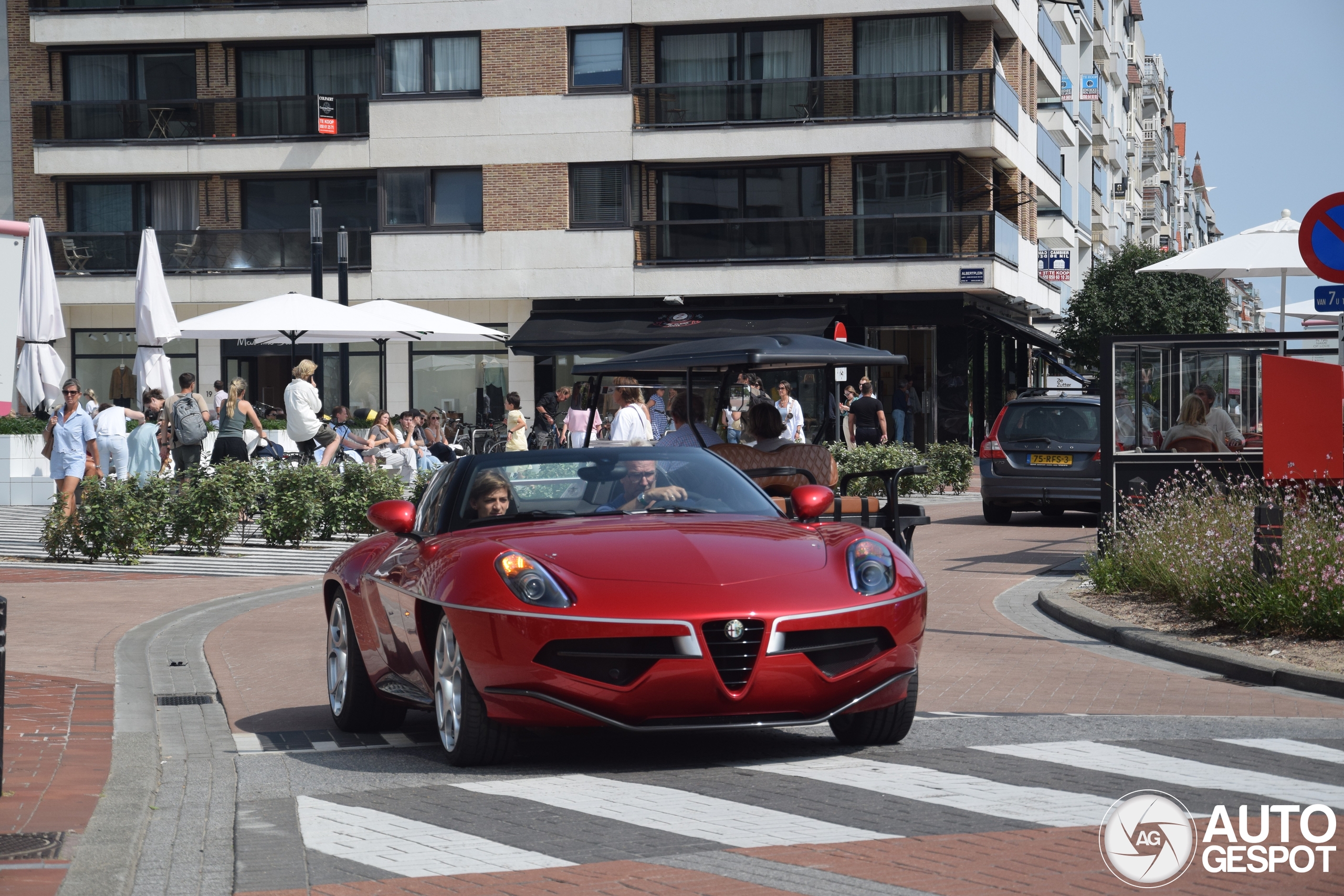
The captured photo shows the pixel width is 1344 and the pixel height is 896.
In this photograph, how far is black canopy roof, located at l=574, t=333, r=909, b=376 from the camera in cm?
1130

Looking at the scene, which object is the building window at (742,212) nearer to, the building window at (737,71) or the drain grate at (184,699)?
the building window at (737,71)

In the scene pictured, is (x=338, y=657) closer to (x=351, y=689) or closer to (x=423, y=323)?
(x=351, y=689)

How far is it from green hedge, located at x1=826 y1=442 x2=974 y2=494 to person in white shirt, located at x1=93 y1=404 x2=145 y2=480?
9.16 metres

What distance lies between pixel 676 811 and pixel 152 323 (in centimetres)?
1848

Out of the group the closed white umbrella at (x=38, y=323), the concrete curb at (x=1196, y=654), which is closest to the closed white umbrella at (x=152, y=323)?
the closed white umbrella at (x=38, y=323)

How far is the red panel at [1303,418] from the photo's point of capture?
10805 millimetres

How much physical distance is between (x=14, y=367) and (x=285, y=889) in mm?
23678

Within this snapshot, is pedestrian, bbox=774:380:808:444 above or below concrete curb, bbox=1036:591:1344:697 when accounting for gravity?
above

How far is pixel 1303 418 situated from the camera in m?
11.0

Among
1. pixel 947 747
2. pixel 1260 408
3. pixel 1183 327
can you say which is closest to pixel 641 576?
pixel 947 747

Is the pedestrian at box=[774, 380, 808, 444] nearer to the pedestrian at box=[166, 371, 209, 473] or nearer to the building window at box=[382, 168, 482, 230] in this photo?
the pedestrian at box=[166, 371, 209, 473]

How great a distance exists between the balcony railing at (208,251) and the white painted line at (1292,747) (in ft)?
111

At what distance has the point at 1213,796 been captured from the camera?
19.2 feet

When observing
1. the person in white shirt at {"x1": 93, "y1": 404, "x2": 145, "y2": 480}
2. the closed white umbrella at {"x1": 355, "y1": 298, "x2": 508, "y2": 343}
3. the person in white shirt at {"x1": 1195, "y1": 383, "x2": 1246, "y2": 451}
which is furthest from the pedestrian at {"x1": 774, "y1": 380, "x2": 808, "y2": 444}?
the person in white shirt at {"x1": 1195, "y1": 383, "x2": 1246, "y2": 451}
